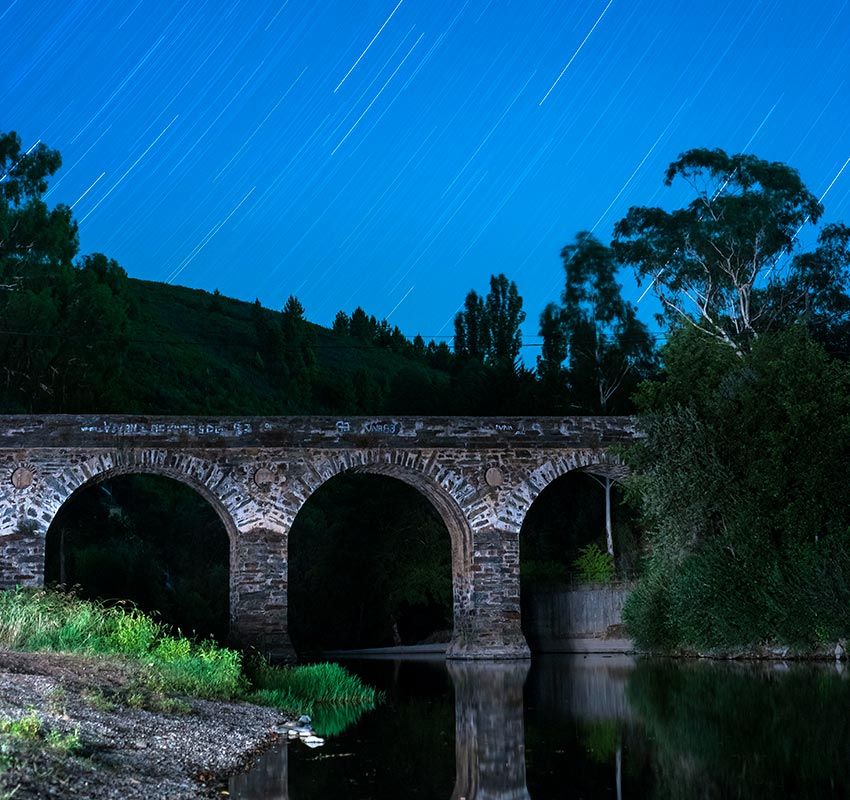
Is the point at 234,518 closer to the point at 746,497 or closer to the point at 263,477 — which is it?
the point at 263,477

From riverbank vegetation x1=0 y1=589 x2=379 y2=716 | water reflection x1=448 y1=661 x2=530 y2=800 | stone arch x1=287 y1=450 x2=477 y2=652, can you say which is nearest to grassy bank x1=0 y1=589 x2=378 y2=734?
riverbank vegetation x1=0 y1=589 x2=379 y2=716

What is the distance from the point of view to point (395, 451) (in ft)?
87.5

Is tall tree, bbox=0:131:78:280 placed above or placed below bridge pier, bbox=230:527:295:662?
above

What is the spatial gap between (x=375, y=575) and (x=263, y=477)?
382 inches

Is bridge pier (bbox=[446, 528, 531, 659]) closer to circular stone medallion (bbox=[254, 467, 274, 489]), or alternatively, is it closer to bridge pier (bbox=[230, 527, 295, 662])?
bridge pier (bbox=[230, 527, 295, 662])

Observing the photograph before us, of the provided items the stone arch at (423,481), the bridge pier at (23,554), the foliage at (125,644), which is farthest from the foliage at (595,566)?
the foliage at (125,644)

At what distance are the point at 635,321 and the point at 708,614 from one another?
20.5m

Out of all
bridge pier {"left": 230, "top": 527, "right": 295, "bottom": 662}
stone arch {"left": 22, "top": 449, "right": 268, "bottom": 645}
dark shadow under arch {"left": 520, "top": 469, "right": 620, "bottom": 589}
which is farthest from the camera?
dark shadow under arch {"left": 520, "top": 469, "right": 620, "bottom": 589}

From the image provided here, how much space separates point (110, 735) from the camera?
9961mm

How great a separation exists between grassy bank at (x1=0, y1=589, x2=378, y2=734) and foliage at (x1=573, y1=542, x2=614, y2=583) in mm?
12782

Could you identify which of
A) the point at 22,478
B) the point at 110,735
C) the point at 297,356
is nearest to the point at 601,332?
the point at 22,478

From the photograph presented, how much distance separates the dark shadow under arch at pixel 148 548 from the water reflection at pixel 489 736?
7664 mm

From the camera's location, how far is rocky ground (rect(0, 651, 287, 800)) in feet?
26.6

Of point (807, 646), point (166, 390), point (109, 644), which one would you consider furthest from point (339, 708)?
point (166, 390)
